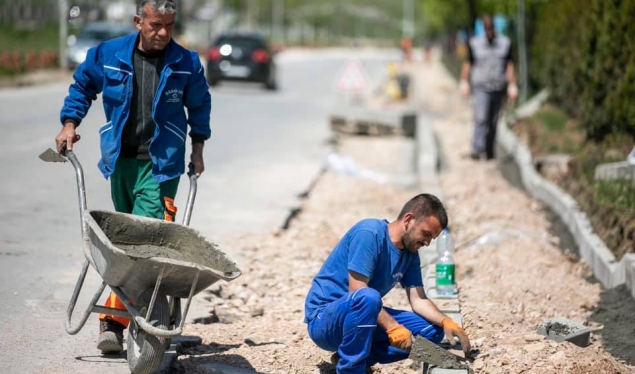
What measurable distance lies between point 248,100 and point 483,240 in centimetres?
1845

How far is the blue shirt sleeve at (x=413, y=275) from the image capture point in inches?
219

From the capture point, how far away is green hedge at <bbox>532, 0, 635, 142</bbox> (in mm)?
12688

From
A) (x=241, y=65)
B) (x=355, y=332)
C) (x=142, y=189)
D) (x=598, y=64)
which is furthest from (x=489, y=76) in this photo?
(x=241, y=65)

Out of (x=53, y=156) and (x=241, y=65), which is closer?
(x=53, y=156)

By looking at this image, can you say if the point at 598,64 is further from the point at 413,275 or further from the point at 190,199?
the point at 190,199

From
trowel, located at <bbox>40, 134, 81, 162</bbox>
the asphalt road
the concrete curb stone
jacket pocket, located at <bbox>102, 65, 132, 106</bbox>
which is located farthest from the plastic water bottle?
trowel, located at <bbox>40, 134, 81, 162</bbox>

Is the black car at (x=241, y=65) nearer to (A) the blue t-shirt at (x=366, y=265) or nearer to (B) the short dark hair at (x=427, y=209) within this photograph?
(A) the blue t-shirt at (x=366, y=265)

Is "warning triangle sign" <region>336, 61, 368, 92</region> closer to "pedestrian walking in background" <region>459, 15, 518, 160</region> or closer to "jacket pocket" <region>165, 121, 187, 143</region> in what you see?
"pedestrian walking in background" <region>459, 15, 518, 160</region>

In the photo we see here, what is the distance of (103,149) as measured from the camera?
5688 millimetres

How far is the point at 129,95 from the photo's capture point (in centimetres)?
557

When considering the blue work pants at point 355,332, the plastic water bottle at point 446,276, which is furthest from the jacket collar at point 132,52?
the plastic water bottle at point 446,276

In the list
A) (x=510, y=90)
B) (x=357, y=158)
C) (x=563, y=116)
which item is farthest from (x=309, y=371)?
(x=563, y=116)

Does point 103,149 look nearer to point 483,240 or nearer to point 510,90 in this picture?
point 483,240

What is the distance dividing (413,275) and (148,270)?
4.72 feet
